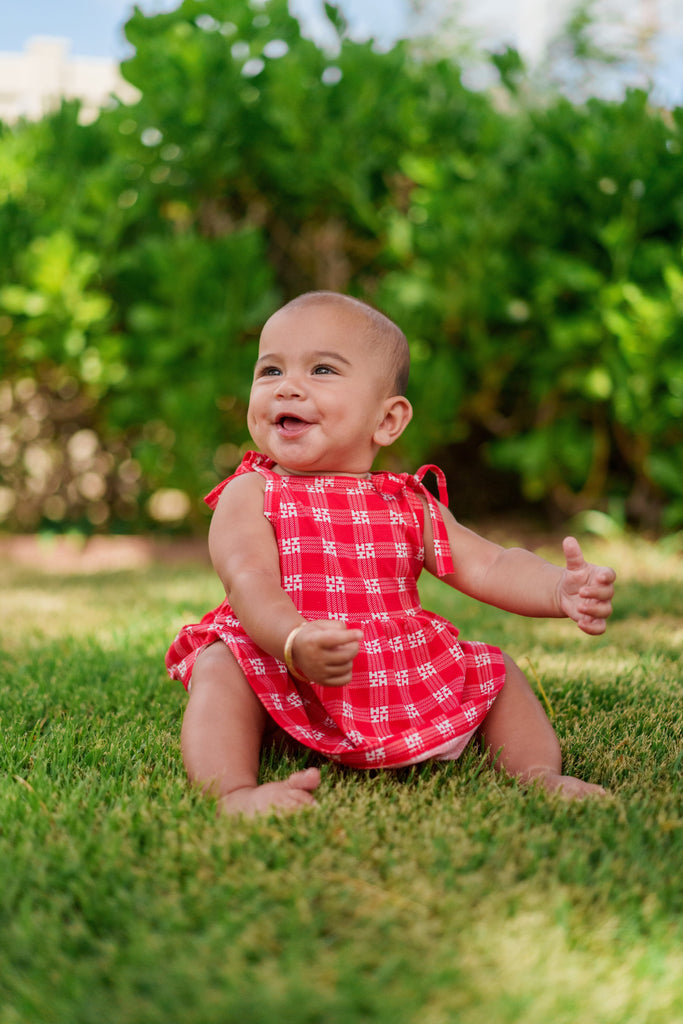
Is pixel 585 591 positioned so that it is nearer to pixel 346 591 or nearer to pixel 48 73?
pixel 346 591

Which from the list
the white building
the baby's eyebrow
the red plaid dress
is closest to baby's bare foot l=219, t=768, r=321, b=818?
the red plaid dress

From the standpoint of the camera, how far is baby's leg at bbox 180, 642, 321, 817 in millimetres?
1463


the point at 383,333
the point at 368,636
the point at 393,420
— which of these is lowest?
the point at 368,636

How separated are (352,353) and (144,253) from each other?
3.21m

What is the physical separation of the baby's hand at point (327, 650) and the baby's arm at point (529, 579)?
1.52ft

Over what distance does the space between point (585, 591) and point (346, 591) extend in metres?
0.45

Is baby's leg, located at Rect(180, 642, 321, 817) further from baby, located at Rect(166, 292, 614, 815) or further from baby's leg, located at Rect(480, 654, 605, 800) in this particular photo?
baby's leg, located at Rect(480, 654, 605, 800)

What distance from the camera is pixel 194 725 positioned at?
1.61 meters

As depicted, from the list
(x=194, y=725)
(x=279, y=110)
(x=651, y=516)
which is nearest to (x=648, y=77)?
(x=279, y=110)

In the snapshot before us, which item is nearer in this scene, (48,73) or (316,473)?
(316,473)

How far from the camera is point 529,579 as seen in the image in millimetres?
1793

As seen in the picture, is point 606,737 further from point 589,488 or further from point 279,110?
point 279,110

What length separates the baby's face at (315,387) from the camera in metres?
1.84

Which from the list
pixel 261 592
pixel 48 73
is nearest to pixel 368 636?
pixel 261 592
